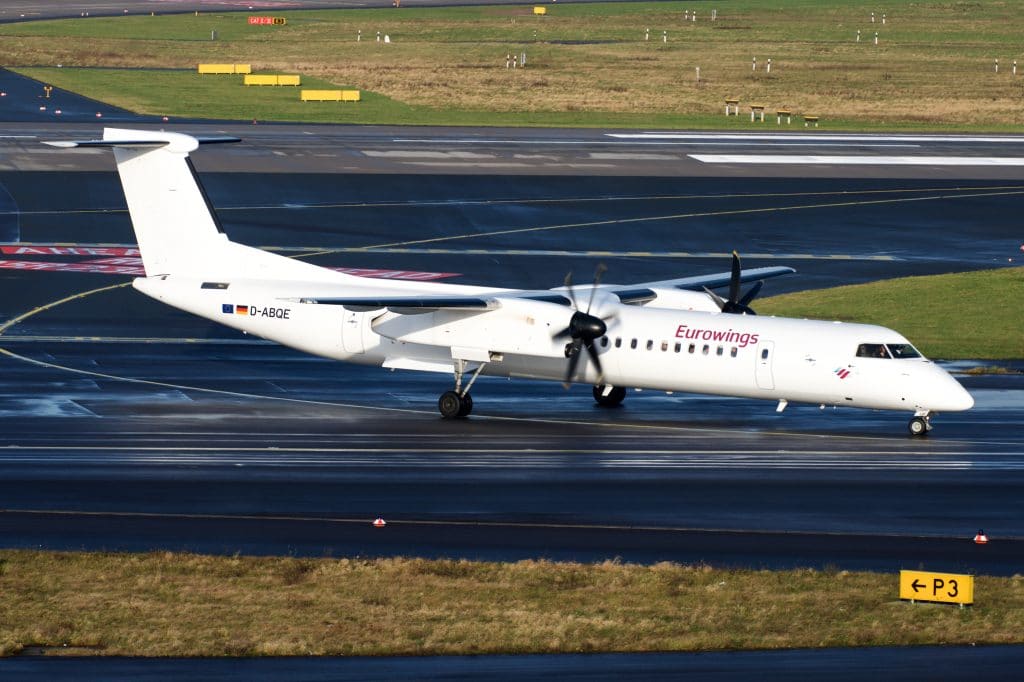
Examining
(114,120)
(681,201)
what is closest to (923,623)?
(681,201)

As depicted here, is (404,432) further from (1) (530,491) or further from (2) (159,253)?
(2) (159,253)

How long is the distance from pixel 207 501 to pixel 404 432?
7.70 meters

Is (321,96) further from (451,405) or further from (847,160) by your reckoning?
(451,405)

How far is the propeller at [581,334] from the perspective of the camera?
3456 cm

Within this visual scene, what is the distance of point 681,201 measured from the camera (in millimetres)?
69250

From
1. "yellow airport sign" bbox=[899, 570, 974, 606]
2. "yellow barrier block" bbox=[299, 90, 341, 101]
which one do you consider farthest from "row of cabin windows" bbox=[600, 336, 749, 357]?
"yellow barrier block" bbox=[299, 90, 341, 101]

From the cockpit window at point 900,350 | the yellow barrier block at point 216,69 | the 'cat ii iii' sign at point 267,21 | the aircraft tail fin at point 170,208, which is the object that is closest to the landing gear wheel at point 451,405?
the aircraft tail fin at point 170,208

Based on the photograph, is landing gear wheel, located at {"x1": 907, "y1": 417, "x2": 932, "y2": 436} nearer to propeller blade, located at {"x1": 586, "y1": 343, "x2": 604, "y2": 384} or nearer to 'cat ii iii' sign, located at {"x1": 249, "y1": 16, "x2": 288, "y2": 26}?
propeller blade, located at {"x1": 586, "y1": 343, "x2": 604, "y2": 384}

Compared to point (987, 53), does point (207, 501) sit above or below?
below

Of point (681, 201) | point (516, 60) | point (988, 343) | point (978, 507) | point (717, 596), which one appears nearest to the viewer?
point (717, 596)

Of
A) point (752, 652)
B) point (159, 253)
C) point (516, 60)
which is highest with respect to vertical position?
point (516, 60)

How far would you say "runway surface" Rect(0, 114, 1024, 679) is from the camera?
26000 mm

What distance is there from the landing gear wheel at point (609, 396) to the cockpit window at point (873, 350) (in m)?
6.36

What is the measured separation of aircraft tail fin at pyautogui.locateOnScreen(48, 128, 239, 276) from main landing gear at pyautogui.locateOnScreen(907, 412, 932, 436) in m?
17.1
